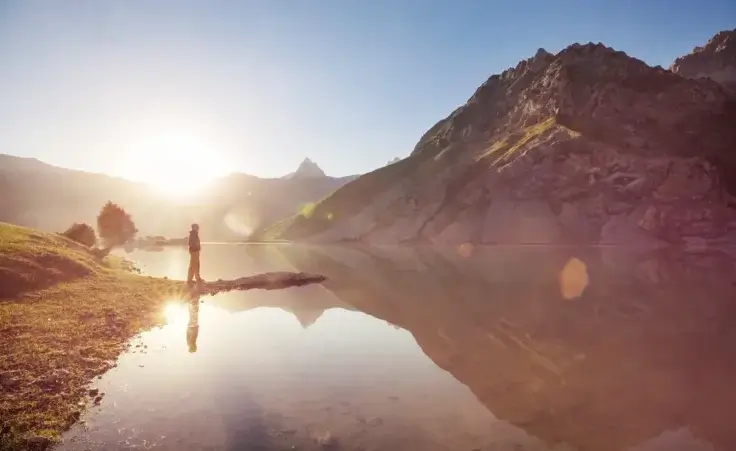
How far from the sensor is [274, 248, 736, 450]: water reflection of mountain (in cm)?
1228

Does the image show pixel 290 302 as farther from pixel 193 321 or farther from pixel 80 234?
pixel 80 234

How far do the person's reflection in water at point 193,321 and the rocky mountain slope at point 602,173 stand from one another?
429 feet

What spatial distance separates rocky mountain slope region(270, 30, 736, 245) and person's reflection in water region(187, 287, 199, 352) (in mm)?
130890

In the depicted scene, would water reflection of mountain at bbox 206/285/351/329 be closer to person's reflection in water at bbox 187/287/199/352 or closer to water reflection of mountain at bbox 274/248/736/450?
person's reflection in water at bbox 187/287/199/352

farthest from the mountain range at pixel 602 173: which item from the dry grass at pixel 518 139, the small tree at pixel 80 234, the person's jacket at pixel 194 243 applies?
the person's jacket at pixel 194 243

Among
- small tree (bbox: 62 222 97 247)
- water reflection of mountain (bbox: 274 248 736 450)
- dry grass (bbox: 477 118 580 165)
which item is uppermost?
dry grass (bbox: 477 118 580 165)

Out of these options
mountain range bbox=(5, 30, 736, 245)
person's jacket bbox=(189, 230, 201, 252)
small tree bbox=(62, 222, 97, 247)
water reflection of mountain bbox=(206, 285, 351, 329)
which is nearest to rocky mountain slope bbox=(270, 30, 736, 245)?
mountain range bbox=(5, 30, 736, 245)

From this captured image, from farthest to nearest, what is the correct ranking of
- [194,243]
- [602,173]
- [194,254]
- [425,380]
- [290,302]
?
[602,173], [194,243], [194,254], [290,302], [425,380]

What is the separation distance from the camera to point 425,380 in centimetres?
1543

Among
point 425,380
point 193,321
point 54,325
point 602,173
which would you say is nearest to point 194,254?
point 193,321

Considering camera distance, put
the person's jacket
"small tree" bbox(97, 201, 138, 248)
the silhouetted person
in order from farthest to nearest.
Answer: "small tree" bbox(97, 201, 138, 248), the person's jacket, the silhouetted person

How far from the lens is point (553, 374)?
1612 cm

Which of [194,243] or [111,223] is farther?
[111,223]

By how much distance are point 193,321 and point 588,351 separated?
20124mm
